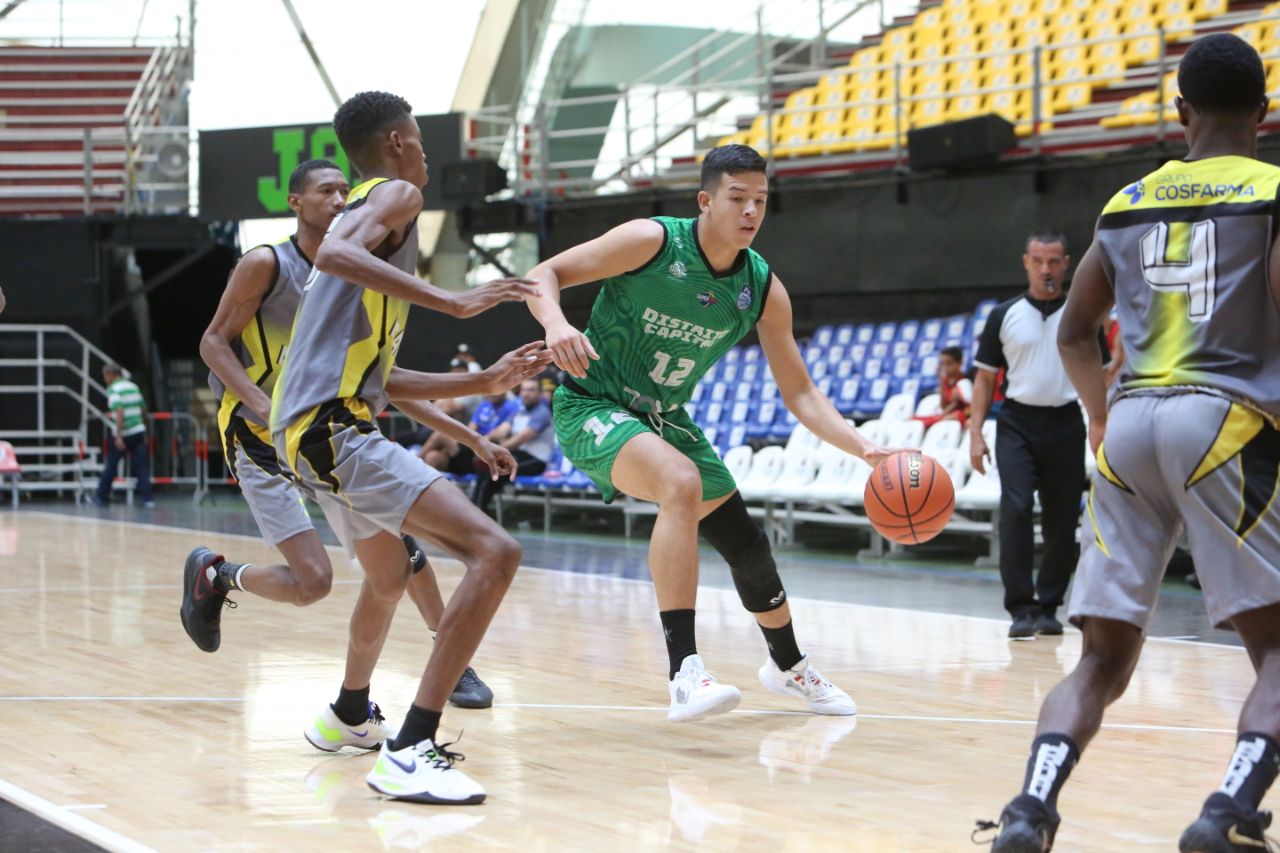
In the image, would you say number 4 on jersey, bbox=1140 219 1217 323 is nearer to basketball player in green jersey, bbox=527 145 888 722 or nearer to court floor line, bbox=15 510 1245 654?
basketball player in green jersey, bbox=527 145 888 722

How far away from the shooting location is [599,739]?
16.3 ft

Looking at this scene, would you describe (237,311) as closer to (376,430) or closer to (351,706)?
(376,430)

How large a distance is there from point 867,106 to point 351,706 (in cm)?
1341

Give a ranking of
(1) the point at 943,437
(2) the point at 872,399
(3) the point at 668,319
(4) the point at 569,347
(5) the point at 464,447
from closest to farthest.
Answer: (4) the point at 569,347 < (3) the point at 668,319 < (1) the point at 943,437 < (2) the point at 872,399 < (5) the point at 464,447

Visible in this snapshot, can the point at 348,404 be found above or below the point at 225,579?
above

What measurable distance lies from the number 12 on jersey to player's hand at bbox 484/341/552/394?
105 cm

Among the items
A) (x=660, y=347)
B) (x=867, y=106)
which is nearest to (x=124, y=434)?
(x=867, y=106)

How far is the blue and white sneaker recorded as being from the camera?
468 centimetres

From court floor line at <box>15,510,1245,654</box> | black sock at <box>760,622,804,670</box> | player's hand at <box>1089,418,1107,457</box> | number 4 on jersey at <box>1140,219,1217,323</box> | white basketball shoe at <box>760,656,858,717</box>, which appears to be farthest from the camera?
court floor line at <box>15,510,1245,654</box>

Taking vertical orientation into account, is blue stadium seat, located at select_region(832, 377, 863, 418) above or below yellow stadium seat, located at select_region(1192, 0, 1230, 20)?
below

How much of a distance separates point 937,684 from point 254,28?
19775 mm

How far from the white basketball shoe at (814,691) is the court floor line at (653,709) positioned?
5 cm

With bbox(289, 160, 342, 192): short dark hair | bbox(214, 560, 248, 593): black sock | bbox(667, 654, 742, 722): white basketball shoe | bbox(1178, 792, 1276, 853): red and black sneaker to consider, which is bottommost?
bbox(667, 654, 742, 722): white basketball shoe

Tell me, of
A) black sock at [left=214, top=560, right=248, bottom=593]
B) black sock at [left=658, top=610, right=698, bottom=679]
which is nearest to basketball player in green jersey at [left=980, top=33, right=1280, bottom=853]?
black sock at [left=658, top=610, right=698, bottom=679]
